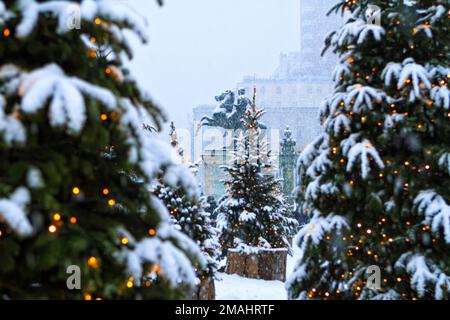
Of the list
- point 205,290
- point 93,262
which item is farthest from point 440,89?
point 205,290

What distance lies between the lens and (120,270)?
364cm

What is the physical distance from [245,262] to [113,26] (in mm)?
11335

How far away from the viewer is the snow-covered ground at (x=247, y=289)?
38.7ft

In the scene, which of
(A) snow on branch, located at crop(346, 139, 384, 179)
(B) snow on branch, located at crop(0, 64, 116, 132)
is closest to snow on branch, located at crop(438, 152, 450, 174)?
(A) snow on branch, located at crop(346, 139, 384, 179)

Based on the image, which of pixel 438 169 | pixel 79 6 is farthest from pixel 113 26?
pixel 438 169

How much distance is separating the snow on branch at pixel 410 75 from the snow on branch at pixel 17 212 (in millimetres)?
4381

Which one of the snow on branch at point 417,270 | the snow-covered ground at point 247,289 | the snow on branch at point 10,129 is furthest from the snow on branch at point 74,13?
the snow-covered ground at point 247,289

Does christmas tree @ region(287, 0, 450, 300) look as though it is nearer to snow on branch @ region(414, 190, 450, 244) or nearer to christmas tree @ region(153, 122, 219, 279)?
snow on branch @ region(414, 190, 450, 244)

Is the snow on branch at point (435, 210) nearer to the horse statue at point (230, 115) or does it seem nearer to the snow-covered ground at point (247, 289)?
the snow-covered ground at point (247, 289)

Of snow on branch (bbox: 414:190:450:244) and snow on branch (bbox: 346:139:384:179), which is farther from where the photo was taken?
snow on branch (bbox: 346:139:384:179)

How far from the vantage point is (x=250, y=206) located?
1513 cm

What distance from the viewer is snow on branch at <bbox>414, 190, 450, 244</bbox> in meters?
5.30

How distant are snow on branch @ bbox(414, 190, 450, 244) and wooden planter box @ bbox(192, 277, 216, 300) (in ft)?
18.8

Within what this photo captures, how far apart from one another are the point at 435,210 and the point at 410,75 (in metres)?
1.63
